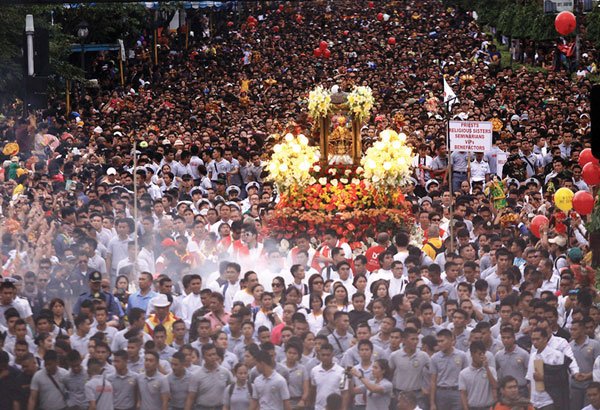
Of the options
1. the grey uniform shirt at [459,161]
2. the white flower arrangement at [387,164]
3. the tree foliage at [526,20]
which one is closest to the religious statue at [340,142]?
the white flower arrangement at [387,164]

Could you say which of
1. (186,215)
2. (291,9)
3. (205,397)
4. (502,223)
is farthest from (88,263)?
(291,9)

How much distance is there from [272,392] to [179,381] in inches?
32.4

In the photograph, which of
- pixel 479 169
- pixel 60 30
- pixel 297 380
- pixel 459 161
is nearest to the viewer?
pixel 297 380

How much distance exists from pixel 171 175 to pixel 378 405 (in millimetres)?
10317

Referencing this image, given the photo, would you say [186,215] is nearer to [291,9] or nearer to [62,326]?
[62,326]

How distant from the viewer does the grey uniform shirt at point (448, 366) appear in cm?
1452

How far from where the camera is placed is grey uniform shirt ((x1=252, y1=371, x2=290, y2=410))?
46.7 ft

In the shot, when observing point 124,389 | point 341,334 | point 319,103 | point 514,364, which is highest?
point 319,103

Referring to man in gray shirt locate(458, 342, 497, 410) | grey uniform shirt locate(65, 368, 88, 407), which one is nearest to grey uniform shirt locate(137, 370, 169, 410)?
grey uniform shirt locate(65, 368, 88, 407)

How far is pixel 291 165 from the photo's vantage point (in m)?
21.8

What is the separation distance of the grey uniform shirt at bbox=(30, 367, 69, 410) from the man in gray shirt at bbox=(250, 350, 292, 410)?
5.39ft

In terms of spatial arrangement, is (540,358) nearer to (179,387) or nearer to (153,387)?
(179,387)

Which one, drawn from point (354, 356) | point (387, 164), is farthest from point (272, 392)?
point (387, 164)

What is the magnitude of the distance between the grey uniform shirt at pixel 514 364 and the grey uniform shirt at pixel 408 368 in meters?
0.64
